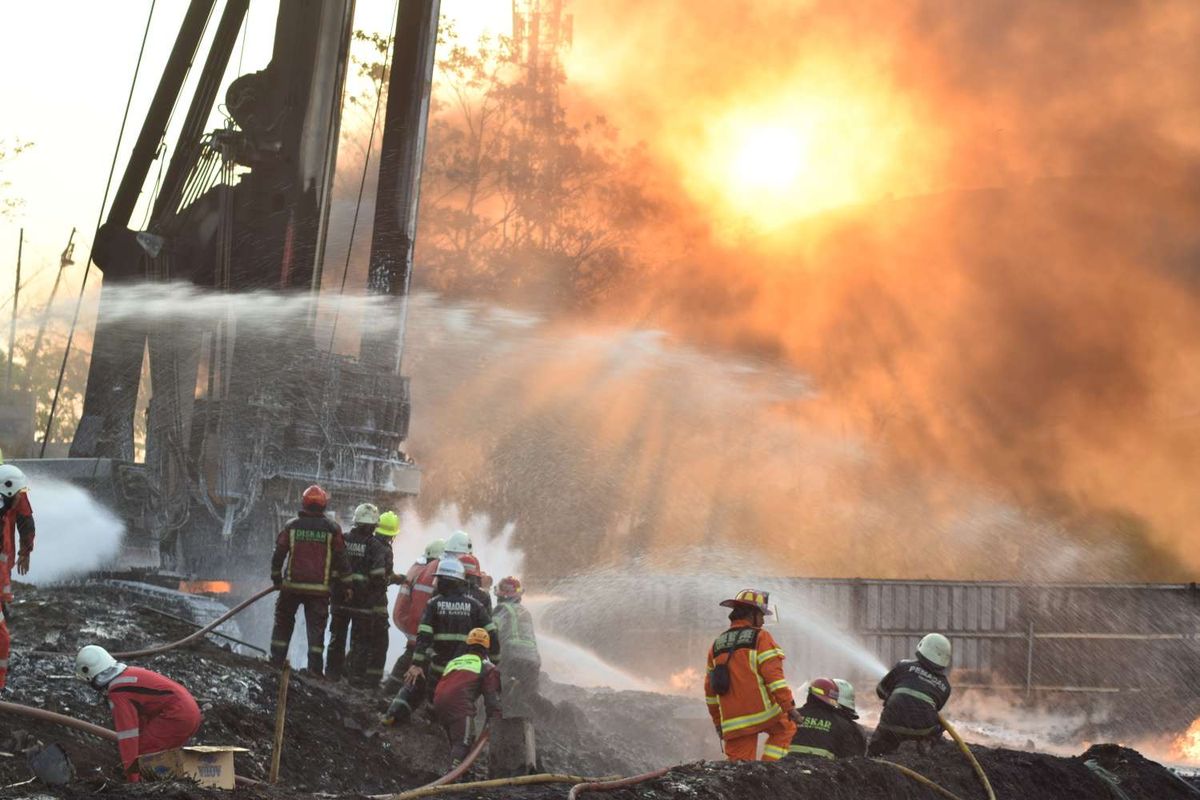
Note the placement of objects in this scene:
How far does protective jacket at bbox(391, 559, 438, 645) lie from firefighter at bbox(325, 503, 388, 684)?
0.23 meters

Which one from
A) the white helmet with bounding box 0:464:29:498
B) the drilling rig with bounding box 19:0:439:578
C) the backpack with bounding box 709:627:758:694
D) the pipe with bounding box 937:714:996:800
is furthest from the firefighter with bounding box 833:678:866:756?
the drilling rig with bounding box 19:0:439:578

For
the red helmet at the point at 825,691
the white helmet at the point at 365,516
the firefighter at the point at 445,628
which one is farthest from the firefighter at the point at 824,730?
the white helmet at the point at 365,516

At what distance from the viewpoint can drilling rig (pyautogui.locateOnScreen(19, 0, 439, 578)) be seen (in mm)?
16453

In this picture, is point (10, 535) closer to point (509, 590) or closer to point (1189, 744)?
point (509, 590)

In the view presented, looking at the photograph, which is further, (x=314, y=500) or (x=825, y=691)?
(x=314, y=500)

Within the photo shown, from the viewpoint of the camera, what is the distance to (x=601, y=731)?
17.5m

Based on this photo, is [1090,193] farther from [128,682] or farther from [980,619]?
[128,682]

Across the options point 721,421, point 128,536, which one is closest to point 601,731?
point 128,536

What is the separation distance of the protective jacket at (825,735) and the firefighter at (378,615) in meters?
4.64

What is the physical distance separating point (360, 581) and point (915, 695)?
547 centimetres

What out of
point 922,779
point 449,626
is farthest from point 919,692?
point 449,626

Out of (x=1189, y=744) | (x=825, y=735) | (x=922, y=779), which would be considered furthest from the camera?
(x=1189, y=744)

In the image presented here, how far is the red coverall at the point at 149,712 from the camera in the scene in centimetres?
809

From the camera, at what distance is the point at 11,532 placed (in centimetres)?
1004
